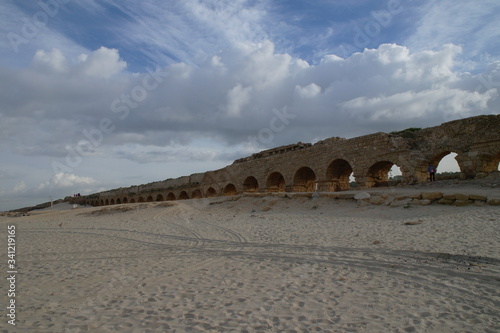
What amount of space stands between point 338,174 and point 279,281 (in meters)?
13.8

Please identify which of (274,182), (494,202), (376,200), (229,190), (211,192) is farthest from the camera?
(211,192)

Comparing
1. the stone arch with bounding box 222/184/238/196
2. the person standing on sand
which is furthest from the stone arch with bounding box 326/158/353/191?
the stone arch with bounding box 222/184/238/196

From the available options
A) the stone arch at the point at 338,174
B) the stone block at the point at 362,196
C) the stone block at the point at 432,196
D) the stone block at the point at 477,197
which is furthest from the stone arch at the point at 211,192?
the stone block at the point at 477,197

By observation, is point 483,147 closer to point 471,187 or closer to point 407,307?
point 471,187

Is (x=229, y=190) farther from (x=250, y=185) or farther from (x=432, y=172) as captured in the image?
(x=432, y=172)

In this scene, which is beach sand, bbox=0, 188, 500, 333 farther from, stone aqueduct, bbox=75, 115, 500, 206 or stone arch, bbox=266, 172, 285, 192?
stone arch, bbox=266, 172, 285, 192

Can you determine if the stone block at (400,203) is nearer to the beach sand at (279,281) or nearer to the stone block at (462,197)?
the stone block at (462,197)

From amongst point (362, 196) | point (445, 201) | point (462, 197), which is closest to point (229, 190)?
point (362, 196)

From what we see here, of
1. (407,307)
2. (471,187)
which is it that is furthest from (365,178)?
(407,307)

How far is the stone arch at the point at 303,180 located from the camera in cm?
1844

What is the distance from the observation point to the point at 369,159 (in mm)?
14266

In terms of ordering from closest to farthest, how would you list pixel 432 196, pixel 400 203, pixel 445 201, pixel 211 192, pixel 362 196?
pixel 445 201 → pixel 432 196 → pixel 400 203 → pixel 362 196 → pixel 211 192

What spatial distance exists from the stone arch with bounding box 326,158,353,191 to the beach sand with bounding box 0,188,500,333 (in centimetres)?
857

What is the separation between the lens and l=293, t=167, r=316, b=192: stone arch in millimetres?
18436
